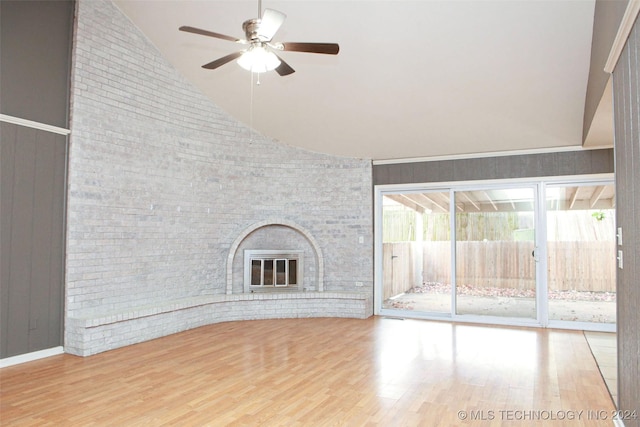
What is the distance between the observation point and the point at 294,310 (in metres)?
6.46

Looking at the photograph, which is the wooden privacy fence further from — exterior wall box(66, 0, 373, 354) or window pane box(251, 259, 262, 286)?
window pane box(251, 259, 262, 286)

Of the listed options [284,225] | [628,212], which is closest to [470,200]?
[284,225]

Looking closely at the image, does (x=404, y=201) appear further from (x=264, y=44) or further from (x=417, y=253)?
(x=264, y=44)

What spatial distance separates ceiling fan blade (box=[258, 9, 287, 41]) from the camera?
2.89m

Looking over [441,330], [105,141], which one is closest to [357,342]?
[441,330]

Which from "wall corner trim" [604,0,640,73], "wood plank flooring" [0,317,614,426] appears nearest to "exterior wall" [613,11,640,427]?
"wall corner trim" [604,0,640,73]

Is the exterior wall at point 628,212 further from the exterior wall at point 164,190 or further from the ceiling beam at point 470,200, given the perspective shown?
the exterior wall at point 164,190

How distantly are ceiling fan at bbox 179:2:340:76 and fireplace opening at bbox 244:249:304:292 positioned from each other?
3.59m

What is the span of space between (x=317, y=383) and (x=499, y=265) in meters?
3.71

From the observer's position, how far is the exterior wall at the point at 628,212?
226 centimetres

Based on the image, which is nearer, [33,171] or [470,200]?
[33,171]

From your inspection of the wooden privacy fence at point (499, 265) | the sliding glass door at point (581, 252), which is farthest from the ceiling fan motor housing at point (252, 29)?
the sliding glass door at point (581, 252)

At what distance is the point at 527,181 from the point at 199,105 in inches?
186

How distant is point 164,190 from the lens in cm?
554
